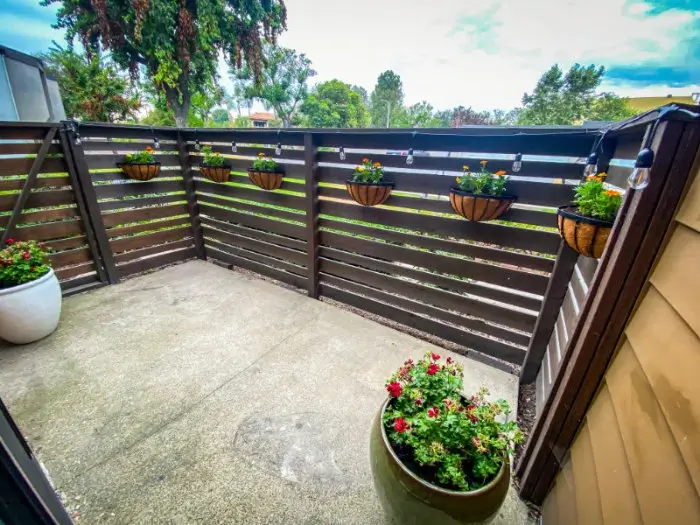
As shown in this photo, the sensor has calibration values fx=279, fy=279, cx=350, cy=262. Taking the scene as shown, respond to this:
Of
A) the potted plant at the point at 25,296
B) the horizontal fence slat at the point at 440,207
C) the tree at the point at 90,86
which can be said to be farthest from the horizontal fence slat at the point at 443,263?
the tree at the point at 90,86

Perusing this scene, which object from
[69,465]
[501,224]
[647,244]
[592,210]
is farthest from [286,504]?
[501,224]

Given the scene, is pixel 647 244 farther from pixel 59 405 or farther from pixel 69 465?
pixel 59 405

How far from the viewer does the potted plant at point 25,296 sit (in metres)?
1.99

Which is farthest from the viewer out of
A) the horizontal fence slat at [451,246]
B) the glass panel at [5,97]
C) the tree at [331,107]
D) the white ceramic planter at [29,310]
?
the tree at [331,107]

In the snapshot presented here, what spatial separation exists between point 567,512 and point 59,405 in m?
2.58

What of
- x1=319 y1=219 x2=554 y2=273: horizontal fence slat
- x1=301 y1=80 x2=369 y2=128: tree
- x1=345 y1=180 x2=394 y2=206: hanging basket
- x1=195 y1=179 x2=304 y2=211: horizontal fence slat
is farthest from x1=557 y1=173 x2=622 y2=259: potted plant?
x1=301 y1=80 x2=369 y2=128: tree

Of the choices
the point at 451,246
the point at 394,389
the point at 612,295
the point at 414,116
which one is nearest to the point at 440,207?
the point at 451,246

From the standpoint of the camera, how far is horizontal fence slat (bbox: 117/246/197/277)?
3252mm

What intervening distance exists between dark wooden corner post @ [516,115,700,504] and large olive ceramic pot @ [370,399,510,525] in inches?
13.9

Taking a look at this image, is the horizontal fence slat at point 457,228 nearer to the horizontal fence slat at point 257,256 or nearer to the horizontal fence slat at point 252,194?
the horizontal fence slat at point 252,194

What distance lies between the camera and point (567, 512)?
38.5 inches

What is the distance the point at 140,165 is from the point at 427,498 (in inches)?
139

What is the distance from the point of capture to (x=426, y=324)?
2.42 m

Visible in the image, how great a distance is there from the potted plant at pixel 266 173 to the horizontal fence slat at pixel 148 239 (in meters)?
1.63
